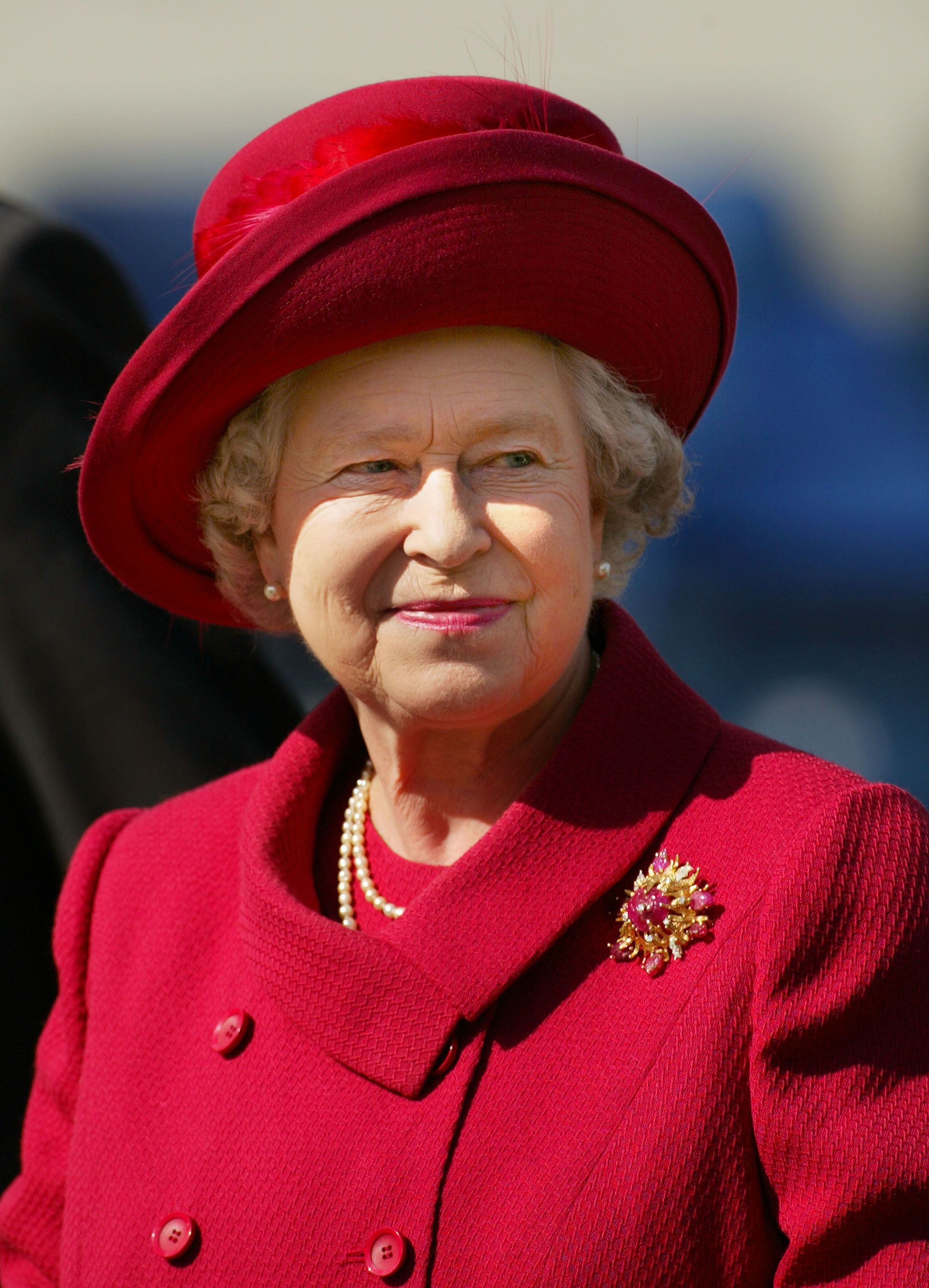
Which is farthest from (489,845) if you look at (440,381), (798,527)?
(798,527)

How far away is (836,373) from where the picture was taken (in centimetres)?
481

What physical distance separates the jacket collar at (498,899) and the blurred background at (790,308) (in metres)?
2.54

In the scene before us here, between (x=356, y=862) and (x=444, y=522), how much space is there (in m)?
0.73

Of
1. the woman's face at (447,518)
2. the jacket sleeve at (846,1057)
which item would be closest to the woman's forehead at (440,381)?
the woman's face at (447,518)

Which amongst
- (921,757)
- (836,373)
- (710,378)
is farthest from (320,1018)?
(836,373)

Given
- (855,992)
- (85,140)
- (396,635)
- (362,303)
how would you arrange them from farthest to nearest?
(85,140) < (396,635) < (362,303) < (855,992)

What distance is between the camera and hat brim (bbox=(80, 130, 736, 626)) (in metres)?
1.81

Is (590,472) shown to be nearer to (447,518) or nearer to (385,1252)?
(447,518)

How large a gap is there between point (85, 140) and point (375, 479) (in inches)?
153

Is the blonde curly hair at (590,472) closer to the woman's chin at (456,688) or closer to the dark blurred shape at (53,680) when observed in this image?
the woman's chin at (456,688)

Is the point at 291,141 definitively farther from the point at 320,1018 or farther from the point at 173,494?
the point at 320,1018

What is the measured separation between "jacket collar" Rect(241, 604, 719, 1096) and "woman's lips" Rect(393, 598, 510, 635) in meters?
0.27

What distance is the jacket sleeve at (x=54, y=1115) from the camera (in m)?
2.39

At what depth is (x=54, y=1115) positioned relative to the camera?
2447 mm
